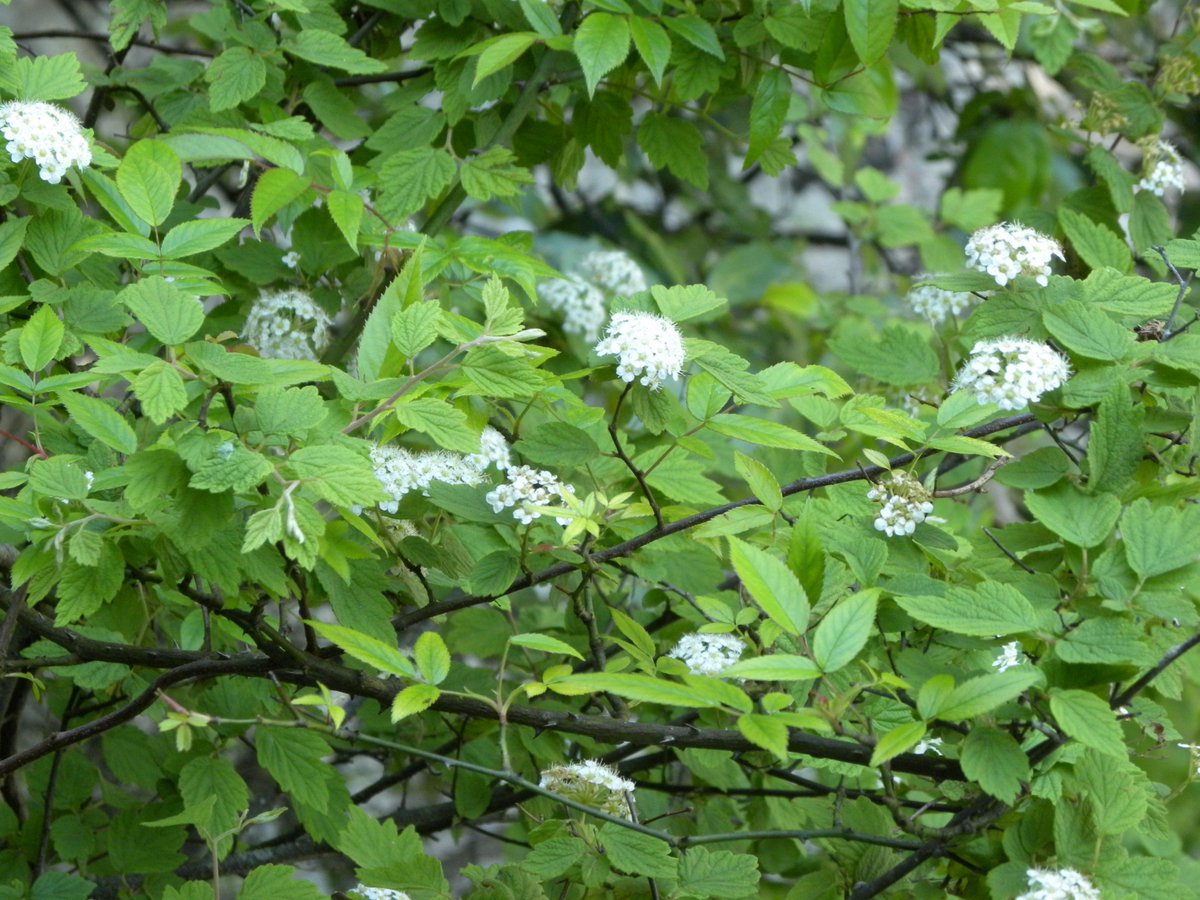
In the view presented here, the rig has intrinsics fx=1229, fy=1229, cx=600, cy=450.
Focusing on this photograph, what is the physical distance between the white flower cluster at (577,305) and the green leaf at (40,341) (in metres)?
0.86

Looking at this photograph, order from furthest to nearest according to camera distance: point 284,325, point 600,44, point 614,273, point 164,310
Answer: point 614,273
point 284,325
point 600,44
point 164,310

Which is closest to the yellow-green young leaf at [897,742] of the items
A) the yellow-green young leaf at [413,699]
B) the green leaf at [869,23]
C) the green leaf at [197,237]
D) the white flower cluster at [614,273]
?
the yellow-green young leaf at [413,699]

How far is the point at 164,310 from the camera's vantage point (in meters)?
0.87

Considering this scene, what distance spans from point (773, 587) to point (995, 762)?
0.20 metres

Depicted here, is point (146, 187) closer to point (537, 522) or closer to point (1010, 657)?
point (537, 522)

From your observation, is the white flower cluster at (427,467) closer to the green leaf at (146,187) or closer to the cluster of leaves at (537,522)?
the cluster of leaves at (537,522)

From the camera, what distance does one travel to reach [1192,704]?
9.31ft

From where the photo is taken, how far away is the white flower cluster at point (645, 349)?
92 centimetres

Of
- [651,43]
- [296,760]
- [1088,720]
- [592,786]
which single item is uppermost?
[651,43]

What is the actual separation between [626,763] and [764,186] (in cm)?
279

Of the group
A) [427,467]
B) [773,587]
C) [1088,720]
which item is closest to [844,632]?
[773,587]

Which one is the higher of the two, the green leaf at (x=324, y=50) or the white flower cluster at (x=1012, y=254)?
the green leaf at (x=324, y=50)

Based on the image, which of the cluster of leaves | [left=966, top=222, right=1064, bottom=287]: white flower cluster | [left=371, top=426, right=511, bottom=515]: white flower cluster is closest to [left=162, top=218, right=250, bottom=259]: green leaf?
the cluster of leaves

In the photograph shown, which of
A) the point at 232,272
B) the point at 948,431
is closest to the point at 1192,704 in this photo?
the point at 948,431
